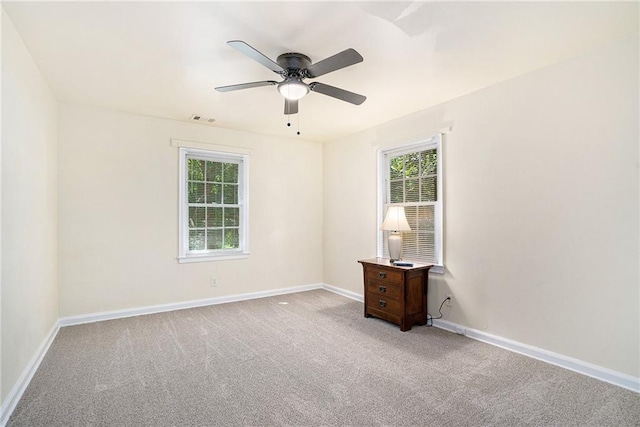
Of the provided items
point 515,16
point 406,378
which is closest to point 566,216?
point 515,16

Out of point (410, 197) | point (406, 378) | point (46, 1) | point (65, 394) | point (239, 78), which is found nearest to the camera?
point (46, 1)

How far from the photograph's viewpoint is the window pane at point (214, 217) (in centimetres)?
472

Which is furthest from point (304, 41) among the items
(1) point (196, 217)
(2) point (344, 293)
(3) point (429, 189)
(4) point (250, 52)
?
(2) point (344, 293)

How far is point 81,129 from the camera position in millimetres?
3852

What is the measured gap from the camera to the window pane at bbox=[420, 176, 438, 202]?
387cm

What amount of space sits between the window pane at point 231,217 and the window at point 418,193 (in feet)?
7.08

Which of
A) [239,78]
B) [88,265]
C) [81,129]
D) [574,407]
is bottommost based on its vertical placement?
[574,407]

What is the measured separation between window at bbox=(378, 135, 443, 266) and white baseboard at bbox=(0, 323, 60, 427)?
3723mm

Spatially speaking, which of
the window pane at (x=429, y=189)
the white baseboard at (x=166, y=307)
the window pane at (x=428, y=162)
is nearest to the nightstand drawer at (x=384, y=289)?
the window pane at (x=429, y=189)

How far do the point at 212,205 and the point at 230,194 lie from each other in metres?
0.33

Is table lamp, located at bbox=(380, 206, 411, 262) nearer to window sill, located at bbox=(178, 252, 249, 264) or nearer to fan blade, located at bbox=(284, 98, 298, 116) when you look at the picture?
fan blade, located at bbox=(284, 98, 298, 116)

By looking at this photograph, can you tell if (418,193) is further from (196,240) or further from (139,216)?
(139,216)

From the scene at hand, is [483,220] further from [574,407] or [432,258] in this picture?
[574,407]

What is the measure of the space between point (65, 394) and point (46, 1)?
2555 mm
